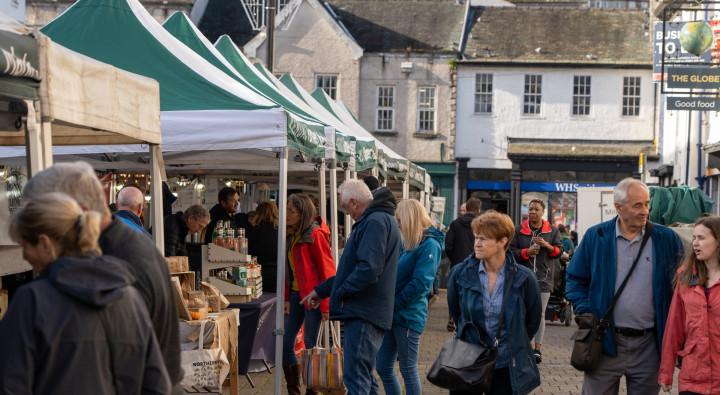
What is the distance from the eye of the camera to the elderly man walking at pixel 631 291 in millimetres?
6730

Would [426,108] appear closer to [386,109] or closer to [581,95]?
[386,109]

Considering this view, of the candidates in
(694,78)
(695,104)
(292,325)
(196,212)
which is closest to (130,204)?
(292,325)

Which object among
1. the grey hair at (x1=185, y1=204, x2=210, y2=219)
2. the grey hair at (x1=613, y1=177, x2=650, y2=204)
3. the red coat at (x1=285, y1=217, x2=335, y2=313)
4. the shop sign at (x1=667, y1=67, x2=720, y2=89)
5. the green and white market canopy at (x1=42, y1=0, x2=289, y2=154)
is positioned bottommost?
the red coat at (x1=285, y1=217, x2=335, y2=313)

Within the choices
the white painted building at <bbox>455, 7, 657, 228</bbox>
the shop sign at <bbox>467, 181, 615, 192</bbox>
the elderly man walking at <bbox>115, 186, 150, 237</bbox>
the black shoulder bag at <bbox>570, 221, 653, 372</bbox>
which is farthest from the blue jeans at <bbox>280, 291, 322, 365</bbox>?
the shop sign at <bbox>467, 181, 615, 192</bbox>

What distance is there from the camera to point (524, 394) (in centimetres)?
668

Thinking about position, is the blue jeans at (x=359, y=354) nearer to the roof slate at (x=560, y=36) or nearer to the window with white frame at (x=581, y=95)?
the roof slate at (x=560, y=36)

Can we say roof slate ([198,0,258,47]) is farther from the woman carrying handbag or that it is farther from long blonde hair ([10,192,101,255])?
long blonde hair ([10,192,101,255])

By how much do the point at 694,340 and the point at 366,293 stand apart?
2361 mm

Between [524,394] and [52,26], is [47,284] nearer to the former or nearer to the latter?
[524,394]

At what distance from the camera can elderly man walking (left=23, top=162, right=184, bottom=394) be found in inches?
152

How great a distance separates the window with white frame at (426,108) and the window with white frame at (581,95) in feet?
17.5

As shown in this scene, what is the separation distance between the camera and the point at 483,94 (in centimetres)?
4394

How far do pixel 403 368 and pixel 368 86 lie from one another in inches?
1409

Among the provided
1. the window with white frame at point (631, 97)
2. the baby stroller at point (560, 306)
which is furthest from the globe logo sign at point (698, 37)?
the window with white frame at point (631, 97)
